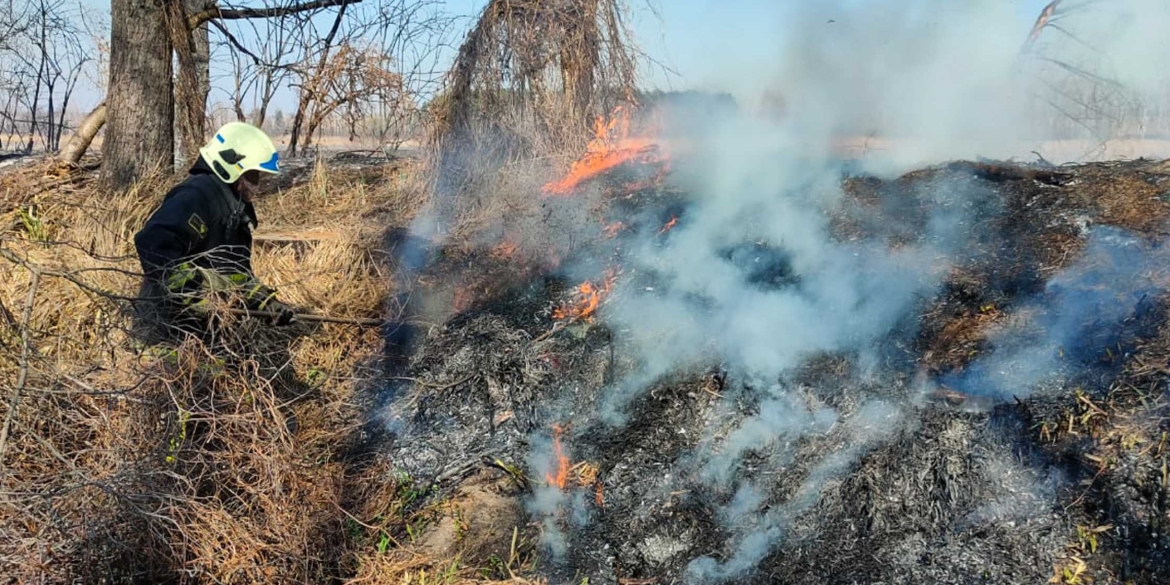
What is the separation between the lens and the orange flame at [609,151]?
8164 millimetres

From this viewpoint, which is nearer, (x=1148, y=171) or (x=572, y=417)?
(x=572, y=417)

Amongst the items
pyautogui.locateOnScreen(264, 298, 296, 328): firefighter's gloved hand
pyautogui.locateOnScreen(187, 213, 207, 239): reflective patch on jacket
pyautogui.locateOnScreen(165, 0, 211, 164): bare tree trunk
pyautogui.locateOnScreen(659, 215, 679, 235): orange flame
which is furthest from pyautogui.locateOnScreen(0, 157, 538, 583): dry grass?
pyautogui.locateOnScreen(165, 0, 211, 164): bare tree trunk

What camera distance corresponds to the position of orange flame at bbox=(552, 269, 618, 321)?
6.30 m

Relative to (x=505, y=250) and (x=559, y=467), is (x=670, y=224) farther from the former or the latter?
(x=559, y=467)

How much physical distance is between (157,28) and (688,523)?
7.90 metres

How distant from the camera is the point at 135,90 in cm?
888

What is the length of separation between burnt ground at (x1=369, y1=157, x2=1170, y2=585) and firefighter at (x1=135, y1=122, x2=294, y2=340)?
1.34 metres

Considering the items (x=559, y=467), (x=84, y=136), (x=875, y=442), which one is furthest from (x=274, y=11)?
(x=875, y=442)

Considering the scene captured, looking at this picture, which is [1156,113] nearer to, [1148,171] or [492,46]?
[1148,171]

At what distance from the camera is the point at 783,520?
4445 millimetres

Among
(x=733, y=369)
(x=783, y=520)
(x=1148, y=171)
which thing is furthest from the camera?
(x=1148, y=171)

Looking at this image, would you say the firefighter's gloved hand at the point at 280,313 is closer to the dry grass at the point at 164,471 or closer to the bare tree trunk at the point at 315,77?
the dry grass at the point at 164,471

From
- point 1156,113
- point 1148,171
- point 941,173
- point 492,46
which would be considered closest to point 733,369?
point 941,173

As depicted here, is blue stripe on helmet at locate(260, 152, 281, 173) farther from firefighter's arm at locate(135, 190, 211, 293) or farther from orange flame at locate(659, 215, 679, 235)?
orange flame at locate(659, 215, 679, 235)
